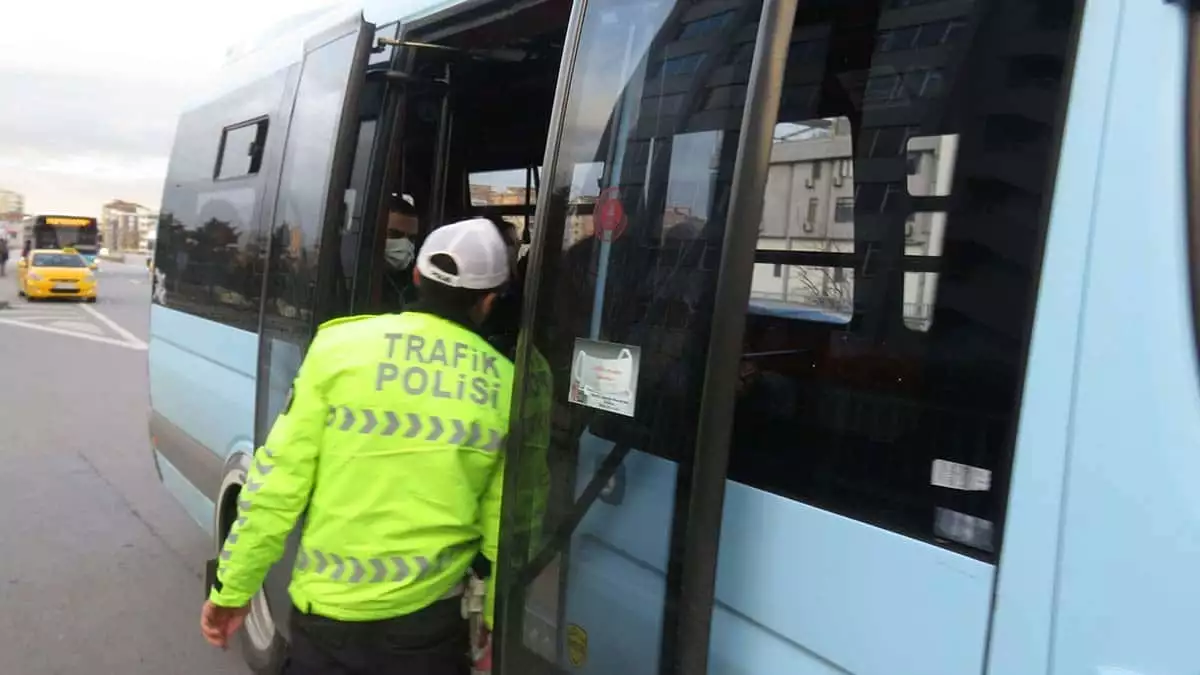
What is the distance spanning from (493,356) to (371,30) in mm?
1327

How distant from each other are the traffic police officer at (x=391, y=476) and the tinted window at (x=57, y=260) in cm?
2869

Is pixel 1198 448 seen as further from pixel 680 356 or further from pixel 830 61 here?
pixel 830 61

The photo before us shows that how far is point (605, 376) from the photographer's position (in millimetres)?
1928

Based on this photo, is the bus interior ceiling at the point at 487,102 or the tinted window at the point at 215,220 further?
the tinted window at the point at 215,220

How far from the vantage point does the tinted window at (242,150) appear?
13.4 feet

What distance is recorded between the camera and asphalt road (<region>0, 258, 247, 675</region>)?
4.34 metres

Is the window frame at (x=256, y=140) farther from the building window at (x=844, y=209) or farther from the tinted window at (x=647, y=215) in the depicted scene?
the building window at (x=844, y=209)

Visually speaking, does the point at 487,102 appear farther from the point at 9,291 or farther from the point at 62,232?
the point at 62,232

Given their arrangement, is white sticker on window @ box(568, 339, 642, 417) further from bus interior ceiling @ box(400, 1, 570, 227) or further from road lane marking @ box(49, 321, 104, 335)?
road lane marking @ box(49, 321, 104, 335)

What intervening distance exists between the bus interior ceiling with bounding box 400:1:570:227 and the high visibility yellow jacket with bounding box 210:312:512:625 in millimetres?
1156

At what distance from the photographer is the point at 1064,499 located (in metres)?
1.26

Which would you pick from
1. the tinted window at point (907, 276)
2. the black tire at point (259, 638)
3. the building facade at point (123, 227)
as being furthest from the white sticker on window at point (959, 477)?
the building facade at point (123, 227)

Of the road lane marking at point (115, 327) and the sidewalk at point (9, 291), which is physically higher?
the road lane marking at point (115, 327)

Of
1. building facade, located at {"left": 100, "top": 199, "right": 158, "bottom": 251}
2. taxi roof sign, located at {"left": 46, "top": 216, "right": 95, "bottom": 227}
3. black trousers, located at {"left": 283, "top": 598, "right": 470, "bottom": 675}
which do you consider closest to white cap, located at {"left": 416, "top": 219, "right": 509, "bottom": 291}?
black trousers, located at {"left": 283, "top": 598, "right": 470, "bottom": 675}
